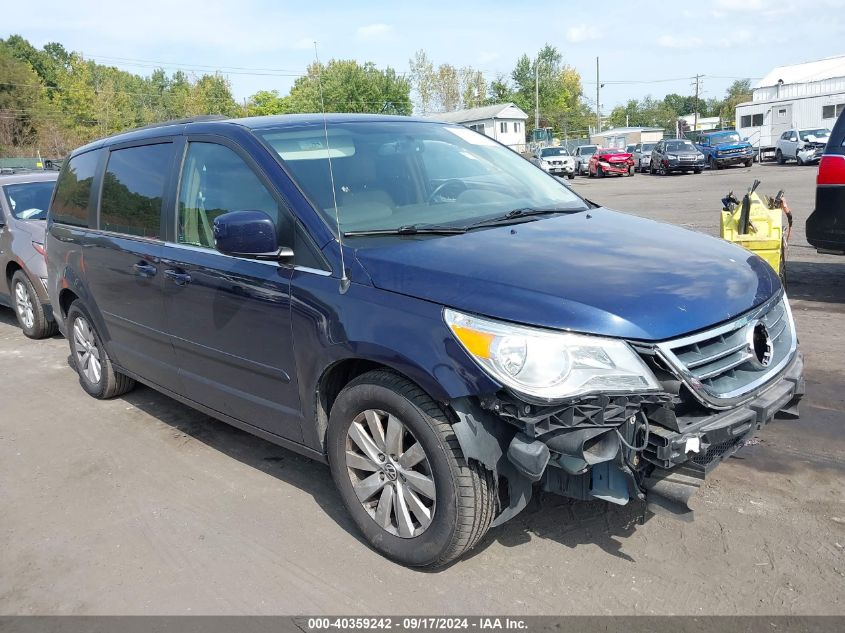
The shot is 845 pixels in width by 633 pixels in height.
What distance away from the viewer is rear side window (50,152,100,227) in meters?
5.45

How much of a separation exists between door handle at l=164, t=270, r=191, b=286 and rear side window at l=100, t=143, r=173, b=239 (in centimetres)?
33

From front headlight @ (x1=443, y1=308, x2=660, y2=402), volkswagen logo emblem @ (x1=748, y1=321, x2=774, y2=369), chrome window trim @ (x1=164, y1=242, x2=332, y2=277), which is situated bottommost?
volkswagen logo emblem @ (x1=748, y1=321, x2=774, y2=369)

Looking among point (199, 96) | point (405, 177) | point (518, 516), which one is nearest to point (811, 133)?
point (405, 177)

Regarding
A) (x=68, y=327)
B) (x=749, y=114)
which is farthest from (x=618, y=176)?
(x=68, y=327)

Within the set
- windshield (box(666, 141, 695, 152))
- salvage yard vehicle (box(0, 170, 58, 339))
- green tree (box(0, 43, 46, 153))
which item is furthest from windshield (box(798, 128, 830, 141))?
green tree (box(0, 43, 46, 153))

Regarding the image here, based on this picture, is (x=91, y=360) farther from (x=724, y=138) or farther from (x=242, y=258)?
(x=724, y=138)

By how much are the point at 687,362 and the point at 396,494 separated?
1312 millimetres

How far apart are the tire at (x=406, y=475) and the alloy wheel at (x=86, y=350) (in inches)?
119

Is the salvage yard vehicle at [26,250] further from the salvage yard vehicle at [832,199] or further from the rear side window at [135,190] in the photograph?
the salvage yard vehicle at [832,199]

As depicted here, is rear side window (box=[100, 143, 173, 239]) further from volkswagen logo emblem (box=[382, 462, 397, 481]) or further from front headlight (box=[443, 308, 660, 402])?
front headlight (box=[443, 308, 660, 402])

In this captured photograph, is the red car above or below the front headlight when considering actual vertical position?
below

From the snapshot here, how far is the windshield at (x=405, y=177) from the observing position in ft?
11.7

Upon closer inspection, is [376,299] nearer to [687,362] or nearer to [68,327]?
[687,362]

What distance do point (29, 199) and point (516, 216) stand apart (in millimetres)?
6910
